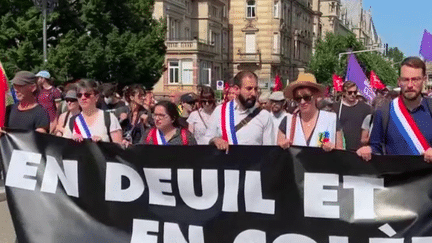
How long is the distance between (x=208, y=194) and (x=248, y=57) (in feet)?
239

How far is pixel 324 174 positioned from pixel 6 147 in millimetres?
2518

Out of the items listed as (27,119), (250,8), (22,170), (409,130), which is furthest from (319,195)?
(250,8)

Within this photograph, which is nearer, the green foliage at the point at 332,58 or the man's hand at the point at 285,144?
the man's hand at the point at 285,144

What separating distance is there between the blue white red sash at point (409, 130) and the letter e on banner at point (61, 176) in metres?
2.41

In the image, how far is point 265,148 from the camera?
503 cm

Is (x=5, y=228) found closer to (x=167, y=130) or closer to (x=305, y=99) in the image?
(x=167, y=130)

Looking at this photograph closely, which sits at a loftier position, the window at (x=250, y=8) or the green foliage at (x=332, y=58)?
the window at (x=250, y=8)

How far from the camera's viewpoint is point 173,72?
2346 inches

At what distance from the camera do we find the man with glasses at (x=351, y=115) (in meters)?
8.84

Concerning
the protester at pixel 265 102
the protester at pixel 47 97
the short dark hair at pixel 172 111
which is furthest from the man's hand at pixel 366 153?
the protester at pixel 265 102

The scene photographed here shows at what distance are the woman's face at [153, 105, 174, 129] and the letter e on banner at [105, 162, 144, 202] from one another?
0.54 m

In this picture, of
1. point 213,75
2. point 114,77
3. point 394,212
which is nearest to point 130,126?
point 394,212

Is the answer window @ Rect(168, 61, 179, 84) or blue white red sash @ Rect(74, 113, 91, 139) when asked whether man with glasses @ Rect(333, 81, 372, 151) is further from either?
window @ Rect(168, 61, 179, 84)

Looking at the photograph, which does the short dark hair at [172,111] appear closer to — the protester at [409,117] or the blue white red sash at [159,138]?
the blue white red sash at [159,138]
